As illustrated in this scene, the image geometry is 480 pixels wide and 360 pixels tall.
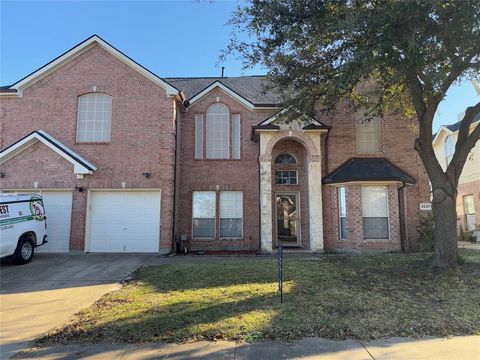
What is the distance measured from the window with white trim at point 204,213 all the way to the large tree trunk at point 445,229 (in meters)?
8.69

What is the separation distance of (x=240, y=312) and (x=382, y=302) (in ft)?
8.65

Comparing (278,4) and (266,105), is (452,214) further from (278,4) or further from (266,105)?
(266,105)

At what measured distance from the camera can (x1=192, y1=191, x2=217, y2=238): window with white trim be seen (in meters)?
15.7

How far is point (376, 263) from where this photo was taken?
10430 mm

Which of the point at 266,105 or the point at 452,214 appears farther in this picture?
the point at 266,105

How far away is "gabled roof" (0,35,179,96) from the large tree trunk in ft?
32.8

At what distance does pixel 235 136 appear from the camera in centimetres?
1608

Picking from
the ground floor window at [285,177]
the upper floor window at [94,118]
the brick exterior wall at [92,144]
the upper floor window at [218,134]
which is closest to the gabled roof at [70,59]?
the brick exterior wall at [92,144]

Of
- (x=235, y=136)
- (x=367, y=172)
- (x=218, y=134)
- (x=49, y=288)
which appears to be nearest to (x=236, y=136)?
(x=235, y=136)

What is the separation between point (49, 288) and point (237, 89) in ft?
39.8

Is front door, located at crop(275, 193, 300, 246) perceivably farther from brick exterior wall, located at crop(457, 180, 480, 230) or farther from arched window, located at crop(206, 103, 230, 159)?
brick exterior wall, located at crop(457, 180, 480, 230)

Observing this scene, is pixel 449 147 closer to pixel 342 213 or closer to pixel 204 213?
pixel 342 213

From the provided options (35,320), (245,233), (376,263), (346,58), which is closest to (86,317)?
(35,320)

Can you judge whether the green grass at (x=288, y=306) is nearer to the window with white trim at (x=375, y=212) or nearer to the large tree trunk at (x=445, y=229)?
the large tree trunk at (x=445, y=229)
